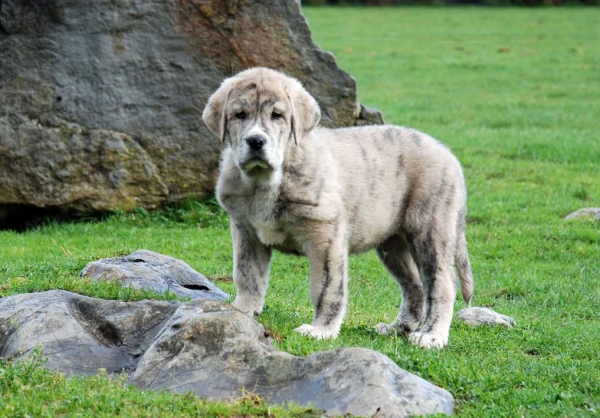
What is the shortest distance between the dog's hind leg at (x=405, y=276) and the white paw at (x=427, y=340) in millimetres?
677

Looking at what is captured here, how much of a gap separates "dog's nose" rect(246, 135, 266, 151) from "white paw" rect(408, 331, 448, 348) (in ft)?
5.91

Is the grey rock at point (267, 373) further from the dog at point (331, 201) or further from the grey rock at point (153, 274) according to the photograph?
the grey rock at point (153, 274)

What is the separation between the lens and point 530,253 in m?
11.0

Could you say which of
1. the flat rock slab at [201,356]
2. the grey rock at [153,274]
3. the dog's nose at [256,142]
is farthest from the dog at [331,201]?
the flat rock slab at [201,356]

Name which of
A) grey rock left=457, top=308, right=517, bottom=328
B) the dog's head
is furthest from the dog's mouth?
grey rock left=457, top=308, right=517, bottom=328

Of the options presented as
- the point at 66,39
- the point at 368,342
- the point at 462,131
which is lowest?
the point at 462,131

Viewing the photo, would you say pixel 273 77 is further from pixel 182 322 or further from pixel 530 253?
pixel 530 253

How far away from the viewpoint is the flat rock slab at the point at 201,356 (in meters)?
5.50

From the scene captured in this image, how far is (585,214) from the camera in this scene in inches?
478

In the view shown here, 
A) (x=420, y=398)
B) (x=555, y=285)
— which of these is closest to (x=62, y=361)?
(x=420, y=398)

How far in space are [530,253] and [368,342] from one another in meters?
4.59

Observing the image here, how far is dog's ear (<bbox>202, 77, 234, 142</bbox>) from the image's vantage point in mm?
7051

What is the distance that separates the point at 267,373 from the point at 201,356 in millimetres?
412

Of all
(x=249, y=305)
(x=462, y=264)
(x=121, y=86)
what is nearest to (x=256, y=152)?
(x=249, y=305)
